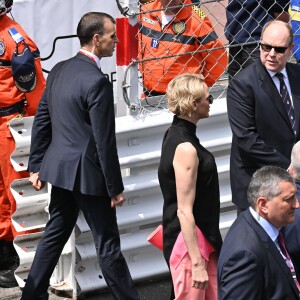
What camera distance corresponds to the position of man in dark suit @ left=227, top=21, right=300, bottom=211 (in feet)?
17.6

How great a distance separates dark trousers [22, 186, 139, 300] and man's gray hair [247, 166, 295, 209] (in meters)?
1.64

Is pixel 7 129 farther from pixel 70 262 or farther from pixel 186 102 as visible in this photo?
pixel 186 102

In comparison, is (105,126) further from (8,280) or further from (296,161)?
(8,280)

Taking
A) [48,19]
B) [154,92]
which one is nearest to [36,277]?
[154,92]

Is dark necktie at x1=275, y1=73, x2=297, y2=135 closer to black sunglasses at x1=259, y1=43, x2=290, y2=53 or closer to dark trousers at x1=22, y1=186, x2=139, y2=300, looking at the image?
black sunglasses at x1=259, y1=43, x2=290, y2=53

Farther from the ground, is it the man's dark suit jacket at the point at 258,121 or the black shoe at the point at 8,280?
the man's dark suit jacket at the point at 258,121

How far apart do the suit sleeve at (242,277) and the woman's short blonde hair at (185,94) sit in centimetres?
125

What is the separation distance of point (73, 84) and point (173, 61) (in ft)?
3.57

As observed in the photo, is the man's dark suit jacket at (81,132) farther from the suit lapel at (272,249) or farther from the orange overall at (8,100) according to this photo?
the suit lapel at (272,249)

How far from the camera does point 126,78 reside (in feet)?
19.5

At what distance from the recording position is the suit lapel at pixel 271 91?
17.8 feet

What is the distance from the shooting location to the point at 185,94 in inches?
194

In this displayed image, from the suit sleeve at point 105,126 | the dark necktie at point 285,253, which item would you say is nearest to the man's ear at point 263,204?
the dark necktie at point 285,253

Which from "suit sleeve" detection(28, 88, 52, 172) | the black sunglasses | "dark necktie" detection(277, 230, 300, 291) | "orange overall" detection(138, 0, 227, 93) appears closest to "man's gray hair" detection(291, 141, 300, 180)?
"dark necktie" detection(277, 230, 300, 291)
